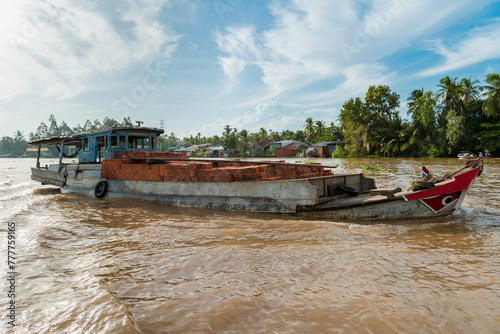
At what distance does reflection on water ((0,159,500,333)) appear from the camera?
2289 mm

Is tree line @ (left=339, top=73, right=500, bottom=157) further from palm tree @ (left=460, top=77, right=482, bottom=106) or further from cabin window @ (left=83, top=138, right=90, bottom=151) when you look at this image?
cabin window @ (left=83, top=138, right=90, bottom=151)

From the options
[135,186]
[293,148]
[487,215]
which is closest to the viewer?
[487,215]

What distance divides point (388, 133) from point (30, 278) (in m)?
45.8

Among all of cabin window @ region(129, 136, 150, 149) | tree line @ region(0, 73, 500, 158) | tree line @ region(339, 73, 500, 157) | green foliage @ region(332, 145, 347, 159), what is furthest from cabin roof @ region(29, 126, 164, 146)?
green foliage @ region(332, 145, 347, 159)

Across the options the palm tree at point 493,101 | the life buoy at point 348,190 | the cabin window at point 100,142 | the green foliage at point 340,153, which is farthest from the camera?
the green foliage at point 340,153

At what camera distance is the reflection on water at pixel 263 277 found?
2289 mm

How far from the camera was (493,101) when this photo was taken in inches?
1223

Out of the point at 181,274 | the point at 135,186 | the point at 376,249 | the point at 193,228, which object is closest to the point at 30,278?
the point at 181,274

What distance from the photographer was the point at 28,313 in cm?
248


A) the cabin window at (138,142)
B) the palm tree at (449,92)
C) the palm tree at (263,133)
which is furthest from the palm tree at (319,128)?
the cabin window at (138,142)

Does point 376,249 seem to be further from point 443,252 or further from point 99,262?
point 99,262

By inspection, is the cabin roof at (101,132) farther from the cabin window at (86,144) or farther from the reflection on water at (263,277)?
the reflection on water at (263,277)

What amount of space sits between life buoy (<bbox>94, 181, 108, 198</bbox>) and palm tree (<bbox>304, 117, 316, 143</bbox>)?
225 feet

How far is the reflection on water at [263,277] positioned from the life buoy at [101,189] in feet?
13.4
